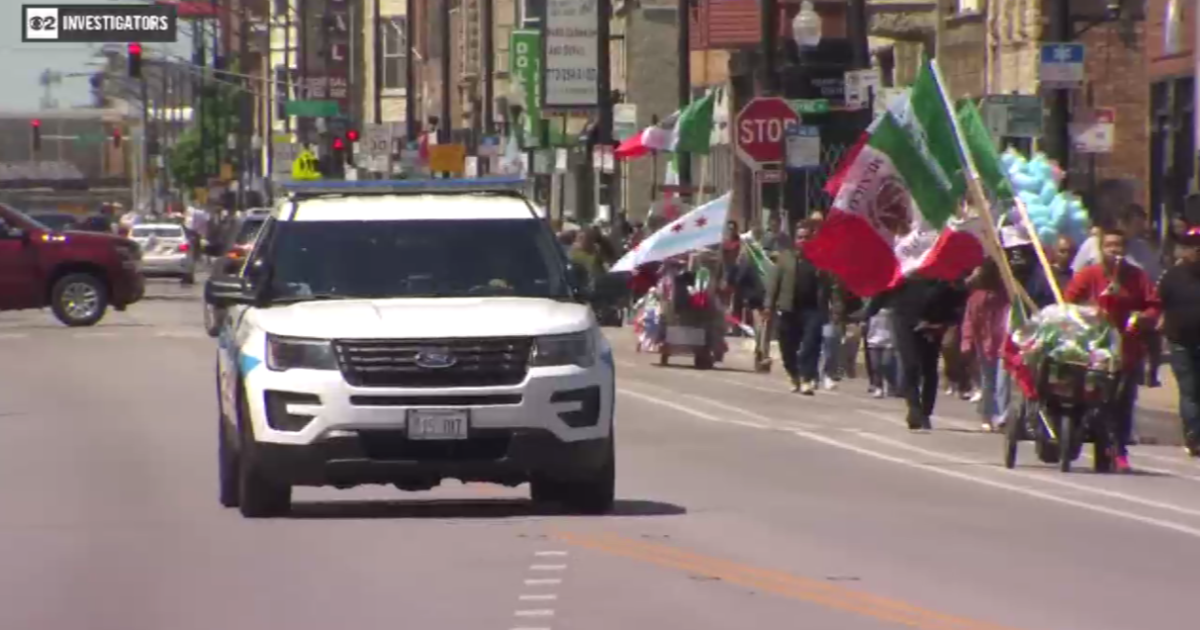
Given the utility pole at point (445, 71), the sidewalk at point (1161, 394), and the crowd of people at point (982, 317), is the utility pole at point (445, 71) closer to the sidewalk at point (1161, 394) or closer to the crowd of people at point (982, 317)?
the sidewalk at point (1161, 394)

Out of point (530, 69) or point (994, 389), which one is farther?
point (530, 69)

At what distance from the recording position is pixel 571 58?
60.8 m

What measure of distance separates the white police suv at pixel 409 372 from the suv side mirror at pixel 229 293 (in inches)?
0.5

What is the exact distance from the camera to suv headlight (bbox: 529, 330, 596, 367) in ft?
54.0

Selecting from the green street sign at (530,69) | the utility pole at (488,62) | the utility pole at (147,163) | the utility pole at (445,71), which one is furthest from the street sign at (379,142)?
the utility pole at (147,163)

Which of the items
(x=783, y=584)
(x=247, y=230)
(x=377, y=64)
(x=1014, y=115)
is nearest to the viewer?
(x=783, y=584)

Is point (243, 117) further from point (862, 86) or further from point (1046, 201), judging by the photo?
point (1046, 201)

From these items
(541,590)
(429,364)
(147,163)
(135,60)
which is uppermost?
(135,60)

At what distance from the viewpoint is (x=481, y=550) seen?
49.8ft

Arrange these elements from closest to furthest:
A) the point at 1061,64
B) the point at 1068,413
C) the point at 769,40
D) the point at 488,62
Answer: the point at 1068,413 < the point at 1061,64 < the point at 769,40 < the point at 488,62

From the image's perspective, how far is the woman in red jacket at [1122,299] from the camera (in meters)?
21.7

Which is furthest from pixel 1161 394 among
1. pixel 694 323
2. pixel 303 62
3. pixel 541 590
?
pixel 303 62

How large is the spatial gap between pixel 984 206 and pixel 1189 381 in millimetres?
2032

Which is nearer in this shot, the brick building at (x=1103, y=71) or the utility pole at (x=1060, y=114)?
the utility pole at (x=1060, y=114)
